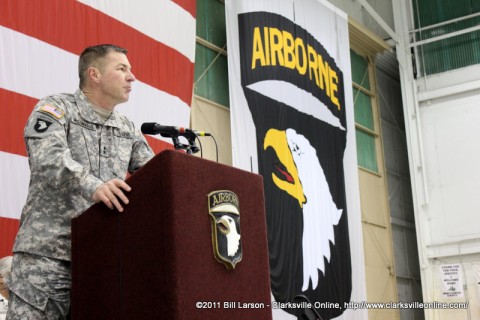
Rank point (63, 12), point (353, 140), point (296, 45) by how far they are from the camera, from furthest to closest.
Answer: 1. point (353, 140)
2. point (296, 45)
3. point (63, 12)

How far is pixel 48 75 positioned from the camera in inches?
159

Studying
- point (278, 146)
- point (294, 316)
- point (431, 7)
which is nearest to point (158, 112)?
point (278, 146)

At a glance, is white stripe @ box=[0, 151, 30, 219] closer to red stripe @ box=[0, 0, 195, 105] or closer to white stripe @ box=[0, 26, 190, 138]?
white stripe @ box=[0, 26, 190, 138]

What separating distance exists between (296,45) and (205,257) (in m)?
6.40

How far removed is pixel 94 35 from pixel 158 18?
87 cm

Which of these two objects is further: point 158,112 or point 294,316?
point 294,316

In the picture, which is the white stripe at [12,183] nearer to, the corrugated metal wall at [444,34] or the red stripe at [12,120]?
the red stripe at [12,120]

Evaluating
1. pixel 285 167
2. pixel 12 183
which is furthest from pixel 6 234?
pixel 285 167

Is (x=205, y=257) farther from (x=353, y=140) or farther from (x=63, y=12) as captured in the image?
(x=353, y=140)

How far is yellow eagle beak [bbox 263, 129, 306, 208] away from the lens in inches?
279

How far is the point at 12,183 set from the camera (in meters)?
3.69

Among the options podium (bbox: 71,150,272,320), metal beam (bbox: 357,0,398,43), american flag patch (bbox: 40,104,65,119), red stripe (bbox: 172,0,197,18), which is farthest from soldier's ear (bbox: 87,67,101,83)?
metal beam (bbox: 357,0,398,43)

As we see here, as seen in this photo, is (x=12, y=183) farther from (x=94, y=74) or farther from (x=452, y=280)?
(x=452, y=280)

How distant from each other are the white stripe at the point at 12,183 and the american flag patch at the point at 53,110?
1.84m
